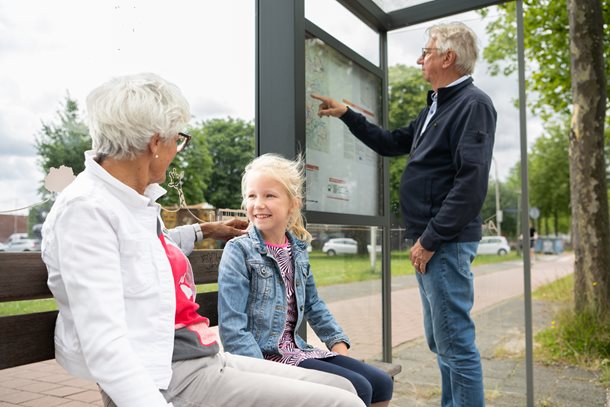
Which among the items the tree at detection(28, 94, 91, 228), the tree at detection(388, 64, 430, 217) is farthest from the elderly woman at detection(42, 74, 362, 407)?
the tree at detection(388, 64, 430, 217)

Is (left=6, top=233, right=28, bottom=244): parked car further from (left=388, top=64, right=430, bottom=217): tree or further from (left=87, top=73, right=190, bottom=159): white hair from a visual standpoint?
(left=388, top=64, right=430, bottom=217): tree

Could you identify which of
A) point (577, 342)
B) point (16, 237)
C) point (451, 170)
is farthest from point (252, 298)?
point (577, 342)

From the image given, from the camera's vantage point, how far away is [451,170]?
116 inches

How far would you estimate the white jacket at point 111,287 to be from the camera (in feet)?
4.67

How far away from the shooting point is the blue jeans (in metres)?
2.89

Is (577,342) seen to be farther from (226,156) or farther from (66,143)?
(226,156)

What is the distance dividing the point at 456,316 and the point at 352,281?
1.05 m

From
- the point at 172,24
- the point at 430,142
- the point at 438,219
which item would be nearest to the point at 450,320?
the point at 438,219

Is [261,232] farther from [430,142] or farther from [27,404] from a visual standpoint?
[27,404]

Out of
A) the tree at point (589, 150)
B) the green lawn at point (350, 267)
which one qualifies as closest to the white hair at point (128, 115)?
the green lawn at point (350, 267)

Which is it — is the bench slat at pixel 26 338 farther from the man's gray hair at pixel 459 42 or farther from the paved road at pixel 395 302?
the man's gray hair at pixel 459 42

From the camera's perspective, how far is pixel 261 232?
8.00 feet

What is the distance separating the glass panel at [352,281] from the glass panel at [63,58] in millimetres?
873

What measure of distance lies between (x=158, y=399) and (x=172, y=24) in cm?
1139
